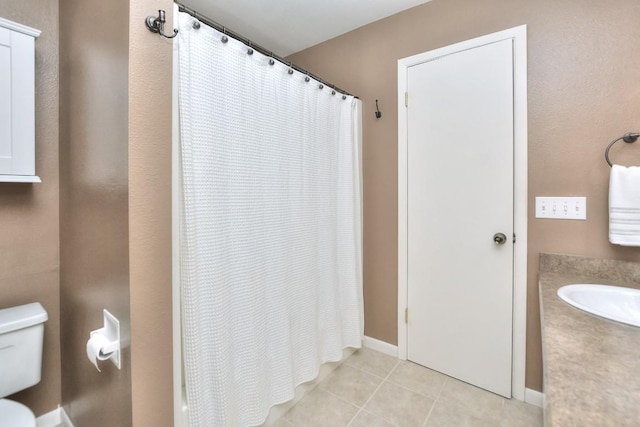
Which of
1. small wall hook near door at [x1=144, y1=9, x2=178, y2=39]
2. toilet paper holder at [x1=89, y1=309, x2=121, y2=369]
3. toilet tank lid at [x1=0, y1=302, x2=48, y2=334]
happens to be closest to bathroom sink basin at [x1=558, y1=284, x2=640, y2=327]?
toilet paper holder at [x1=89, y1=309, x2=121, y2=369]

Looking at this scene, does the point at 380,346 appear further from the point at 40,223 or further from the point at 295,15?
the point at 295,15

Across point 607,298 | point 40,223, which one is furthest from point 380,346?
point 40,223

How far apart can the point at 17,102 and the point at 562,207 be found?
9.01 feet

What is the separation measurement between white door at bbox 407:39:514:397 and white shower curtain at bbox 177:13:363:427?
1.57ft

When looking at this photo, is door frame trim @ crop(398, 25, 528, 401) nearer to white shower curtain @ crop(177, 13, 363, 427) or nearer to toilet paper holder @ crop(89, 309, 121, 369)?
white shower curtain @ crop(177, 13, 363, 427)

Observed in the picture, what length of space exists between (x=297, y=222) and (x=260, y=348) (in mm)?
682

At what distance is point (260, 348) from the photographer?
135 centimetres

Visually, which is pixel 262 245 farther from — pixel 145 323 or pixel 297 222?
pixel 145 323

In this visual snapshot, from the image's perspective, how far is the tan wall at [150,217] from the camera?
882mm

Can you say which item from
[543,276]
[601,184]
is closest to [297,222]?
[543,276]

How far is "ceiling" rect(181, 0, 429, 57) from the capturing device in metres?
1.89

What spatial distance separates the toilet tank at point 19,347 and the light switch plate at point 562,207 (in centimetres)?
260

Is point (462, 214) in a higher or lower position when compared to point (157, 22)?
lower

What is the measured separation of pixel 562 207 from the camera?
148 cm
